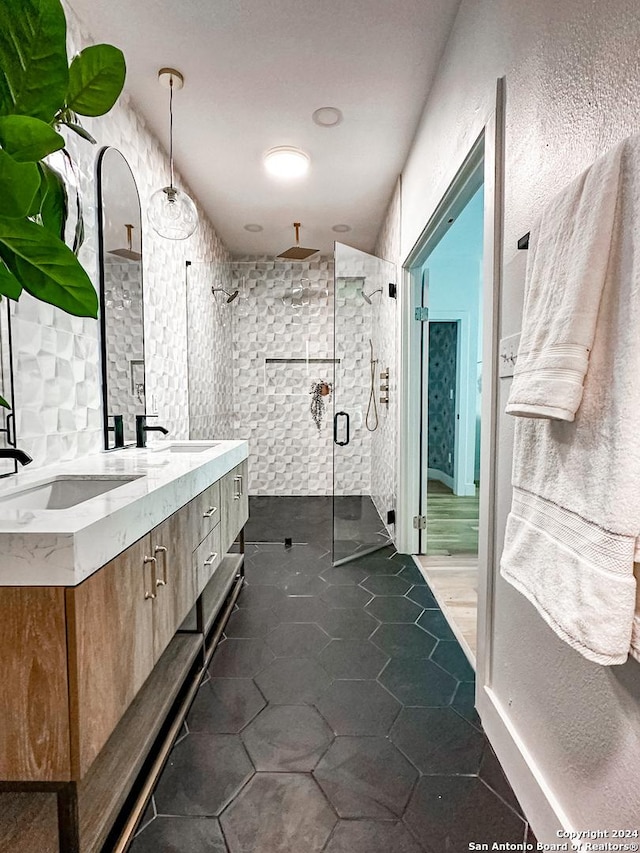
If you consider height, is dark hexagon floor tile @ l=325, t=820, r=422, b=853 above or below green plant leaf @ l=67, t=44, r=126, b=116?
below

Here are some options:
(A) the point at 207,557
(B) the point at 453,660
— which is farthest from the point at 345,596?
(A) the point at 207,557

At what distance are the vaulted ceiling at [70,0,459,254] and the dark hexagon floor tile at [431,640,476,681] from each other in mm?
2601

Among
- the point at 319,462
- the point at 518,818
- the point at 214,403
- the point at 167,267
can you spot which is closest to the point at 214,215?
the point at 167,267

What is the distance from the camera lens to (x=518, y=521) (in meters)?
1.03

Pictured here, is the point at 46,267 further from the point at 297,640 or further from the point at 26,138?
the point at 297,640

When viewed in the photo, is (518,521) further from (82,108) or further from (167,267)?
(167,267)

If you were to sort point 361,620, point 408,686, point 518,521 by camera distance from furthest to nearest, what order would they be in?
point 361,620, point 408,686, point 518,521

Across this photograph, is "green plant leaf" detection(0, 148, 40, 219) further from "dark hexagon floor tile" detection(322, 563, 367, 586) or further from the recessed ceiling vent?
the recessed ceiling vent

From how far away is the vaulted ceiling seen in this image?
1.77m

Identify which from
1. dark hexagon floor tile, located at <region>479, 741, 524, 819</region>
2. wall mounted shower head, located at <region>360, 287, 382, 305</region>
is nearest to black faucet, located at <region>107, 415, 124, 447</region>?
dark hexagon floor tile, located at <region>479, 741, 524, 819</region>

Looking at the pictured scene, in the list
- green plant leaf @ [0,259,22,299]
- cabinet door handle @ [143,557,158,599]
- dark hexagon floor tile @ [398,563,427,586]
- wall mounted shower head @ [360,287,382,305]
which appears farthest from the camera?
wall mounted shower head @ [360,287,382,305]

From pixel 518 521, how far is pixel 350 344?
2.40m

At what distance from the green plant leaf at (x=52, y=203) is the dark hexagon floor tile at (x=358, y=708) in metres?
1.61

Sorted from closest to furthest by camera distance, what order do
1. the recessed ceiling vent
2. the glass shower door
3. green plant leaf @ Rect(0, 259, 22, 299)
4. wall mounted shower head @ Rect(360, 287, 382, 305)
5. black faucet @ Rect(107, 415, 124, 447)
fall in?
green plant leaf @ Rect(0, 259, 22, 299), black faucet @ Rect(107, 415, 124, 447), the glass shower door, wall mounted shower head @ Rect(360, 287, 382, 305), the recessed ceiling vent
